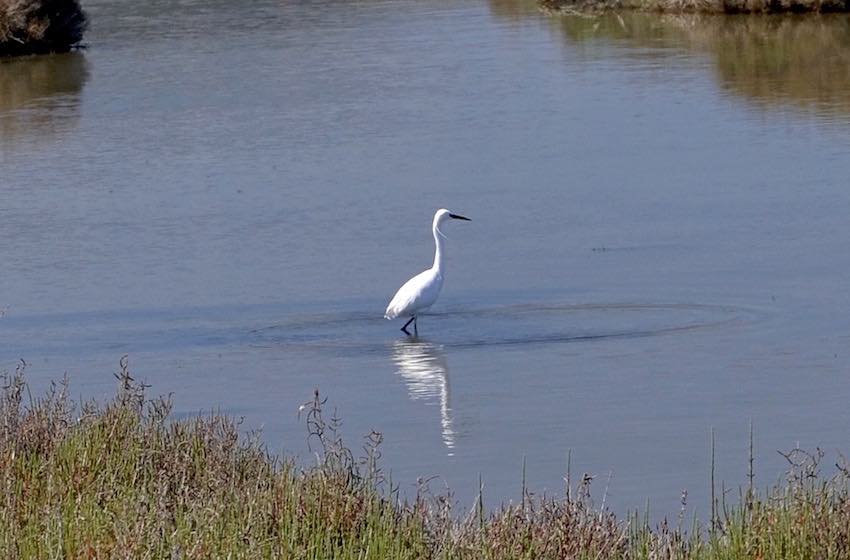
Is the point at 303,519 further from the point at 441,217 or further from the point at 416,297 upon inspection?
the point at 441,217

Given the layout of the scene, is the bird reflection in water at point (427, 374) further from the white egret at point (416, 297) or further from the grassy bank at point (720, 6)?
the grassy bank at point (720, 6)

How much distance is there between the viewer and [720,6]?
29.4 metres

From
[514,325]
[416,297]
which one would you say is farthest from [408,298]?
[514,325]

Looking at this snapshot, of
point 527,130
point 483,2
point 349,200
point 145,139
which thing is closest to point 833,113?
point 527,130

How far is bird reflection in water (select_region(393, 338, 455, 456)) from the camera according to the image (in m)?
8.52

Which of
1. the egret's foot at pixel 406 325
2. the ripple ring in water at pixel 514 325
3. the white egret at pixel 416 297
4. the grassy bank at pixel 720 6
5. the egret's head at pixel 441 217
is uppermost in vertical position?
the egret's head at pixel 441 217

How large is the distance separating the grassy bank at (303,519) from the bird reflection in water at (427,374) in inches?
77.8

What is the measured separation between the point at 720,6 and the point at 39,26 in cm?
1241

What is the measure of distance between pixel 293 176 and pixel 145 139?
347 centimetres

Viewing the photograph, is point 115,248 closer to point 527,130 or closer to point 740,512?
point 527,130

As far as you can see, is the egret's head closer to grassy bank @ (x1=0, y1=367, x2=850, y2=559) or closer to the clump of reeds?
grassy bank @ (x1=0, y1=367, x2=850, y2=559)

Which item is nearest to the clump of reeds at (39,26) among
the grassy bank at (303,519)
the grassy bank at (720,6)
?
the grassy bank at (720,6)

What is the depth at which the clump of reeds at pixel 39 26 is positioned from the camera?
1157 inches

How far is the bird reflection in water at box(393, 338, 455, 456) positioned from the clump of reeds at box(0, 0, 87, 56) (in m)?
20.8
